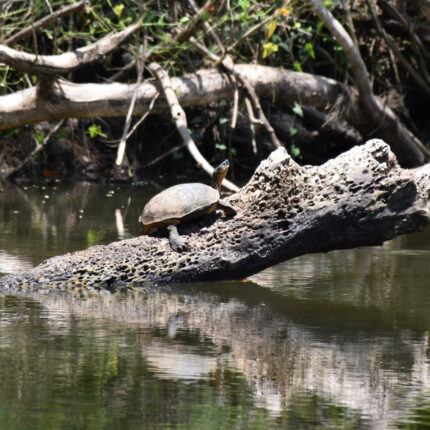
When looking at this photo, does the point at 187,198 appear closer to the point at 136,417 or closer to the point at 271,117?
the point at 136,417

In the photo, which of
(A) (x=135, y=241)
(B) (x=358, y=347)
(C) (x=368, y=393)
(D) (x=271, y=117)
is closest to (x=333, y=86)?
(D) (x=271, y=117)

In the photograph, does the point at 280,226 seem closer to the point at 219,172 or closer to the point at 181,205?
the point at 181,205

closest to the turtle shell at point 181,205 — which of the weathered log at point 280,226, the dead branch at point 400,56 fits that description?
the weathered log at point 280,226

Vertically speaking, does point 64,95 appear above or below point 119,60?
below

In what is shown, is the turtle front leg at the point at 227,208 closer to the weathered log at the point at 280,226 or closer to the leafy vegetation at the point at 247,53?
the weathered log at the point at 280,226

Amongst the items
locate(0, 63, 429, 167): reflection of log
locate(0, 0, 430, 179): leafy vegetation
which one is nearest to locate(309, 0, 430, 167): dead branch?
locate(0, 63, 429, 167): reflection of log

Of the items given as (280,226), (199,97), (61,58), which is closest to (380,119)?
(199,97)

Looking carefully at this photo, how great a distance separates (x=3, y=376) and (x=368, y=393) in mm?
1691

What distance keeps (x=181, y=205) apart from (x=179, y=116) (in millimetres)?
2924

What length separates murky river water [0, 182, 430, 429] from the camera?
3.76 meters

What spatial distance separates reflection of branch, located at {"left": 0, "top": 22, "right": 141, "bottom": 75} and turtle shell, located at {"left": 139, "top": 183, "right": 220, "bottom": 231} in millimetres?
2901

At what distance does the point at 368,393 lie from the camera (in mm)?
4082

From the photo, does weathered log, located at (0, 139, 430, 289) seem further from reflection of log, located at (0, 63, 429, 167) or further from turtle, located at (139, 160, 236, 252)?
reflection of log, located at (0, 63, 429, 167)

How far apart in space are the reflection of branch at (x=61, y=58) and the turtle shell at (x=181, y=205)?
2.90 meters
